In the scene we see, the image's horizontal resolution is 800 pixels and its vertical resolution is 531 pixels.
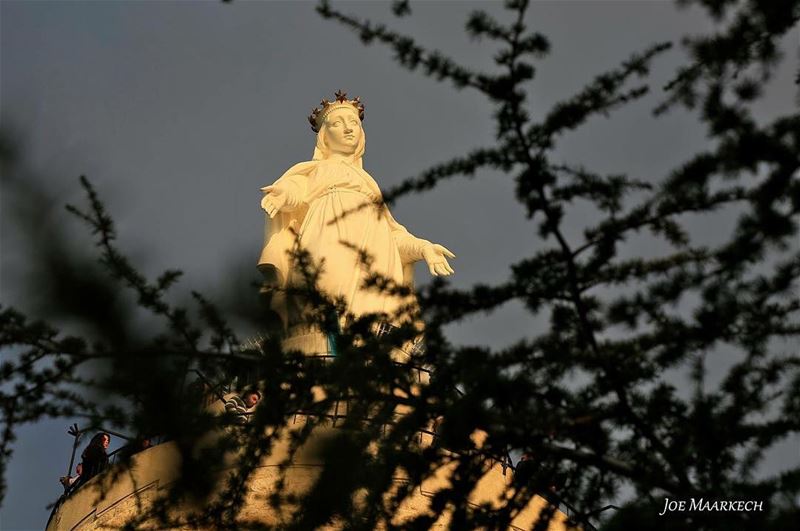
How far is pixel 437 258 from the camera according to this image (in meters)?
A: 17.0

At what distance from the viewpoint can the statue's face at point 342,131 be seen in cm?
1886

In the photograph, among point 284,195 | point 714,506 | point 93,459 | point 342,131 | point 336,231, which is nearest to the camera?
point 714,506

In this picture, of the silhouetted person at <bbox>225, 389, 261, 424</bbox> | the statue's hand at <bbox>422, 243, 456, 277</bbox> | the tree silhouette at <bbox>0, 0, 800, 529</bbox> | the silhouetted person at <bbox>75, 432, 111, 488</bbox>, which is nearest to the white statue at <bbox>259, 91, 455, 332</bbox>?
the statue's hand at <bbox>422, 243, 456, 277</bbox>

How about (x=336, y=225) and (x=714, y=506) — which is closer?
(x=714, y=506)

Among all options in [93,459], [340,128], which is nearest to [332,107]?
[340,128]

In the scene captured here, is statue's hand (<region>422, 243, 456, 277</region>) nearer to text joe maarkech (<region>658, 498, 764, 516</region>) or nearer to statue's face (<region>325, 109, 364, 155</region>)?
statue's face (<region>325, 109, 364, 155</region>)

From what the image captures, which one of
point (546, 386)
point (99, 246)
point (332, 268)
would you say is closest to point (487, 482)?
point (332, 268)

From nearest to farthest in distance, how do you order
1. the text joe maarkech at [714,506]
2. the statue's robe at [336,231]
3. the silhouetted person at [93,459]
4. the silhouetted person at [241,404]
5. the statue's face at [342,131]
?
the text joe maarkech at [714,506] < the silhouetted person at [241,404] < the silhouetted person at [93,459] < the statue's robe at [336,231] < the statue's face at [342,131]

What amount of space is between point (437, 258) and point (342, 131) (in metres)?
3.04

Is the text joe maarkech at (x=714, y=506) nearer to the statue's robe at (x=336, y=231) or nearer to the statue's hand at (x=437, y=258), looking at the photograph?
the statue's robe at (x=336, y=231)

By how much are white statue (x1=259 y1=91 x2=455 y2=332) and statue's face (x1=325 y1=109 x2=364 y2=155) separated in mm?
15

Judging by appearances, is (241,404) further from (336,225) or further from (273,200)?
(273,200)

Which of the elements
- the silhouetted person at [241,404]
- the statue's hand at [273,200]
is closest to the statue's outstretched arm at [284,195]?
the statue's hand at [273,200]

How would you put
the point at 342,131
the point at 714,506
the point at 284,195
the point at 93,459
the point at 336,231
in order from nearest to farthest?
1. the point at 714,506
2. the point at 93,459
3. the point at 336,231
4. the point at 284,195
5. the point at 342,131
